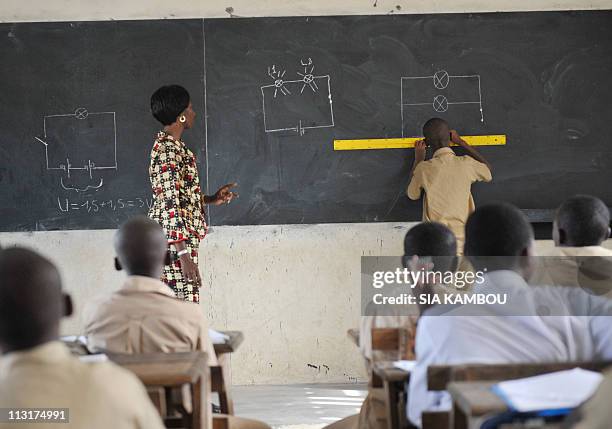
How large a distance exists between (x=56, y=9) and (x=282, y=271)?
2.20m

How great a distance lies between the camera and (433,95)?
544 centimetres

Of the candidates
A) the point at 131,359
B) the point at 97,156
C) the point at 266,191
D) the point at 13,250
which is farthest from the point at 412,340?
the point at 97,156

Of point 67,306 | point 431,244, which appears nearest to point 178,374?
point 67,306

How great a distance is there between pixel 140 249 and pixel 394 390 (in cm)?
97

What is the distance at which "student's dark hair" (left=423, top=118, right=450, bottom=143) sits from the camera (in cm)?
536

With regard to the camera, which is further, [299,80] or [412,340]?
[299,80]

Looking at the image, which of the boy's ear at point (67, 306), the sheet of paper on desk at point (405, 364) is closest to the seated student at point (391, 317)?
the sheet of paper on desk at point (405, 364)

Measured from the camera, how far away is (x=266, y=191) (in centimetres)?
545

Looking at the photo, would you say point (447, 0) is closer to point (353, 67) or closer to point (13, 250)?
point (353, 67)

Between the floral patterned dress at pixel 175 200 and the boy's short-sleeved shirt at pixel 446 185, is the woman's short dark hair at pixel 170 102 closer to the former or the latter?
the floral patterned dress at pixel 175 200

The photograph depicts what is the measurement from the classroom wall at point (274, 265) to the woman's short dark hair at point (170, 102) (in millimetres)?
1071

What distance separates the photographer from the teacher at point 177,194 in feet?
14.3

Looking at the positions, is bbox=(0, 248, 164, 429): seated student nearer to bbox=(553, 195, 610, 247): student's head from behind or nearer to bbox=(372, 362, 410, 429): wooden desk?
bbox=(372, 362, 410, 429): wooden desk

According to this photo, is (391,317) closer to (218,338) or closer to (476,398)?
(218,338)
